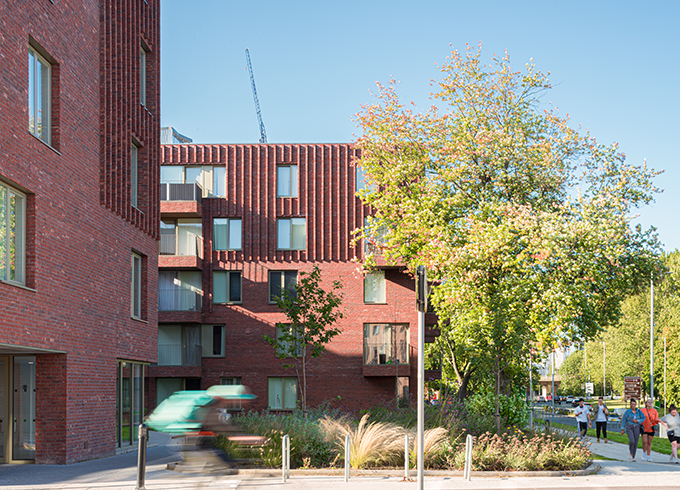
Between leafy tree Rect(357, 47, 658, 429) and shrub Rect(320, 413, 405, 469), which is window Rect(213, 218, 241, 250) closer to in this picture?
leafy tree Rect(357, 47, 658, 429)

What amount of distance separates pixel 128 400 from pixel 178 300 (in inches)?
584

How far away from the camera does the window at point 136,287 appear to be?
22.3 m

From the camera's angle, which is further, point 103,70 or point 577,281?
point 577,281

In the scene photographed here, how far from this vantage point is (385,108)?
91.3 ft

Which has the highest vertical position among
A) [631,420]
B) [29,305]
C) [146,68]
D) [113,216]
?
[146,68]

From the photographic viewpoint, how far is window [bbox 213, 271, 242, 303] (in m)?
36.7

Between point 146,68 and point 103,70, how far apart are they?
16.2 ft

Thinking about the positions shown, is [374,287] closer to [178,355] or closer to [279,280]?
[279,280]

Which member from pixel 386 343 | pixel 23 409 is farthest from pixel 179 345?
pixel 23 409

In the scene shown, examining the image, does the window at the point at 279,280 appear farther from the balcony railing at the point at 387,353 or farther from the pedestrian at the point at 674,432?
the pedestrian at the point at 674,432

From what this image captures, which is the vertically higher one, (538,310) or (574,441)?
(538,310)

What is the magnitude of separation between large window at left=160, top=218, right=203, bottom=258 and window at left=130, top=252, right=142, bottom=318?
1364cm

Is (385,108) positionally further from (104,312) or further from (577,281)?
(104,312)

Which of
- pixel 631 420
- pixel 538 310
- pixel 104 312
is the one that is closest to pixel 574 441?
pixel 631 420
